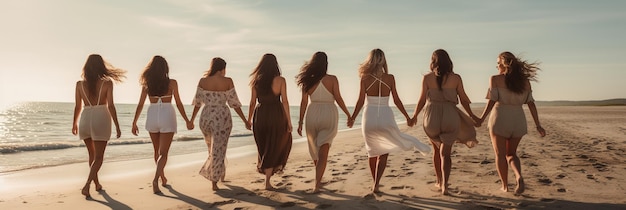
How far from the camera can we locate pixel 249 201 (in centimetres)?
608

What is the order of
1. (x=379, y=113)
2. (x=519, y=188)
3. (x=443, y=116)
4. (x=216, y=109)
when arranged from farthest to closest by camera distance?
(x=216, y=109) → (x=379, y=113) → (x=443, y=116) → (x=519, y=188)

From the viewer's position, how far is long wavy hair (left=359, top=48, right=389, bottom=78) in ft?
21.1

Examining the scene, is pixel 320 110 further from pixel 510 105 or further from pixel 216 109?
pixel 510 105

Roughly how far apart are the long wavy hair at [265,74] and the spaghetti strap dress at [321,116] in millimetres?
686

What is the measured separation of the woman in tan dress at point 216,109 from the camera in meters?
7.05

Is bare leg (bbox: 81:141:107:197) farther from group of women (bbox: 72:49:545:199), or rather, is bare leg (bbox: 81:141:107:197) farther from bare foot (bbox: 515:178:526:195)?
bare foot (bbox: 515:178:526:195)

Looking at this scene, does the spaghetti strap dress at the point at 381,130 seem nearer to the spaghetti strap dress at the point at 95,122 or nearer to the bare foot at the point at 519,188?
the bare foot at the point at 519,188

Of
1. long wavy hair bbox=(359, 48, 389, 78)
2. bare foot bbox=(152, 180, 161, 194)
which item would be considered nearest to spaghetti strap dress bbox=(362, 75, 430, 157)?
long wavy hair bbox=(359, 48, 389, 78)

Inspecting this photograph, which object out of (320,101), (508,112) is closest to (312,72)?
(320,101)

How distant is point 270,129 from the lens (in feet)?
23.1

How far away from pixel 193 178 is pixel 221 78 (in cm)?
237

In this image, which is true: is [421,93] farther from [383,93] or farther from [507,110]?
[507,110]


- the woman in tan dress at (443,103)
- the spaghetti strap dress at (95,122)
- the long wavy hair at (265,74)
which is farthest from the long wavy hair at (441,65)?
the spaghetti strap dress at (95,122)

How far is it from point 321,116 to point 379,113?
83cm
